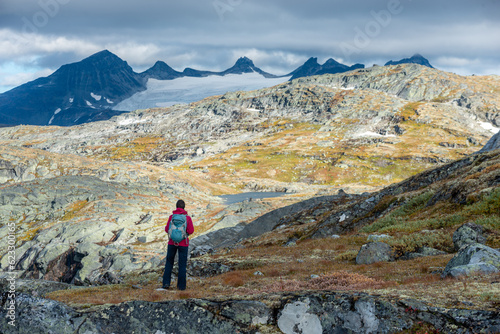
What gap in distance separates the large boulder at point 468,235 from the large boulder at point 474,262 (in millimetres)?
5507

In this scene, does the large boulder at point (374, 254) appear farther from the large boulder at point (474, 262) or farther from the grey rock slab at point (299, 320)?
the grey rock slab at point (299, 320)

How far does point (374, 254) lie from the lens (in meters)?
19.7

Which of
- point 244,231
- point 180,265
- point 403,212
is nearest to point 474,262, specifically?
point 180,265

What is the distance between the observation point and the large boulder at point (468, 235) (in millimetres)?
17622

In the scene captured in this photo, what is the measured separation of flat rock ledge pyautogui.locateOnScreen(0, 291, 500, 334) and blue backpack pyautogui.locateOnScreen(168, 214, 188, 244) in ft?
19.9

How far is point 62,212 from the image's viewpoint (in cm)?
10700

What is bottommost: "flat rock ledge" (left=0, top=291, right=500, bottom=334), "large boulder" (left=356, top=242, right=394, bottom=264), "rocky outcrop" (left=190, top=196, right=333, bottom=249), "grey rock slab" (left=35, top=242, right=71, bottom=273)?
"grey rock slab" (left=35, top=242, right=71, bottom=273)

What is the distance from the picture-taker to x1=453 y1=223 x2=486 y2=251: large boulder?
17.6 meters

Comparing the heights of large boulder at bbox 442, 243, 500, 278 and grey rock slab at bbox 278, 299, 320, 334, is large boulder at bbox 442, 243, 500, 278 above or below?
above

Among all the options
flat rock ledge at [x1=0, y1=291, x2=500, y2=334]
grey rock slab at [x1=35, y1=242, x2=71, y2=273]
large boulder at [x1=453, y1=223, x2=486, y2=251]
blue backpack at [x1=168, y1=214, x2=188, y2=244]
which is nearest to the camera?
flat rock ledge at [x1=0, y1=291, x2=500, y2=334]

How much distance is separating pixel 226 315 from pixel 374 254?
14.2 metres

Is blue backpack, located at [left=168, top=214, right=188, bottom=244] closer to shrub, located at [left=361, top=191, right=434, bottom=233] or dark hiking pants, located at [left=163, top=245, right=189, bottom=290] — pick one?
dark hiking pants, located at [left=163, top=245, right=189, bottom=290]

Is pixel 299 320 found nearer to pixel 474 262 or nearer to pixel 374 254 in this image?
pixel 474 262

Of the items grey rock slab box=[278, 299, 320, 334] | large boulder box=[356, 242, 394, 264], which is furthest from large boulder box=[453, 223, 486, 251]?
grey rock slab box=[278, 299, 320, 334]
